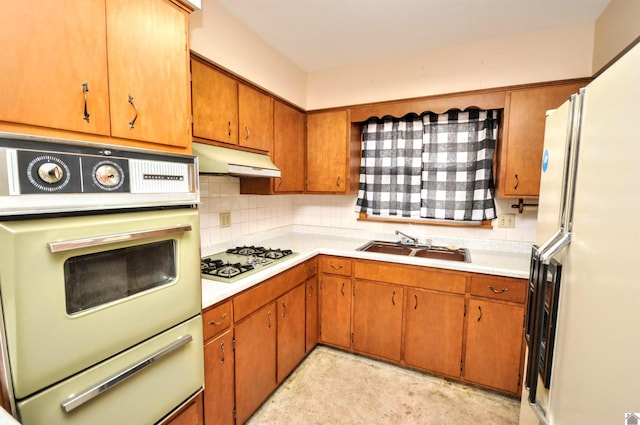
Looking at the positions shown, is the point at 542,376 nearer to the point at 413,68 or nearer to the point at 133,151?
the point at 133,151

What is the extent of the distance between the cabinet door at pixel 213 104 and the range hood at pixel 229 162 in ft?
0.27

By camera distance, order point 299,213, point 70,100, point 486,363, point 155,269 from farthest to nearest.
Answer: point 299,213, point 486,363, point 155,269, point 70,100

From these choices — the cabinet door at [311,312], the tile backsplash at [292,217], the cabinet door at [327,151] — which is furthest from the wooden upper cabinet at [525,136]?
the cabinet door at [311,312]

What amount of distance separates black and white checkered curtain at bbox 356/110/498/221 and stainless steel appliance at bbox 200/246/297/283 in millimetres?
1143

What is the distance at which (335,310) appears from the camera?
2.49 meters

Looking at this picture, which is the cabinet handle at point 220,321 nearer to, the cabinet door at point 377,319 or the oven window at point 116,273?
the oven window at point 116,273

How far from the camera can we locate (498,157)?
91.8 inches

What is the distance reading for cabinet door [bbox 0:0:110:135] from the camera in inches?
29.1

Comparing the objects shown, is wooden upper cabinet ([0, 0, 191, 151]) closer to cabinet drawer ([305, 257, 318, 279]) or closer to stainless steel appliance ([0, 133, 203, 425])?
stainless steel appliance ([0, 133, 203, 425])

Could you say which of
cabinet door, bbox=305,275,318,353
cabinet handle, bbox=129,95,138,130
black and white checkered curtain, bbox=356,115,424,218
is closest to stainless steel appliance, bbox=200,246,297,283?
cabinet door, bbox=305,275,318,353

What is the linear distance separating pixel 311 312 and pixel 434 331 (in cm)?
97

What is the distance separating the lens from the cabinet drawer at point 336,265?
2.41 metres

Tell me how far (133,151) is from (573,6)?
263cm

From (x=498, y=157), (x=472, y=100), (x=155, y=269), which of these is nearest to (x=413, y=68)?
(x=472, y=100)
